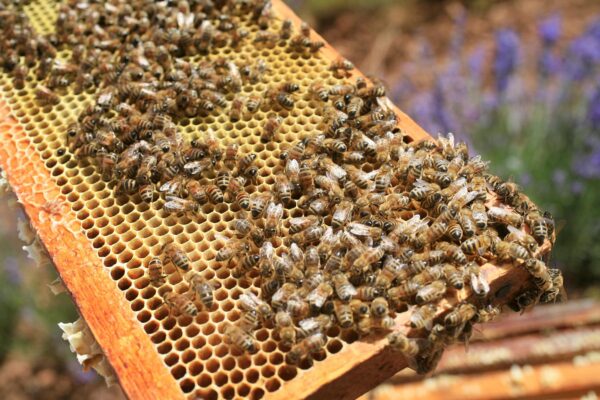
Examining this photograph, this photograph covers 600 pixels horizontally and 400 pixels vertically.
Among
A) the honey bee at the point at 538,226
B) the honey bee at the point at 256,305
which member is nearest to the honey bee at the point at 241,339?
the honey bee at the point at 256,305

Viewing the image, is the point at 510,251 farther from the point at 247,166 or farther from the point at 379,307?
the point at 247,166

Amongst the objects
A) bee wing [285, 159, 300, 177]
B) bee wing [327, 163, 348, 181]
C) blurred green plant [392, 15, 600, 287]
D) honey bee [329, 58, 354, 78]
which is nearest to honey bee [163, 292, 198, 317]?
bee wing [285, 159, 300, 177]

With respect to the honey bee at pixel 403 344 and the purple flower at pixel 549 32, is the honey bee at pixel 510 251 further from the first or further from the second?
the purple flower at pixel 549 32

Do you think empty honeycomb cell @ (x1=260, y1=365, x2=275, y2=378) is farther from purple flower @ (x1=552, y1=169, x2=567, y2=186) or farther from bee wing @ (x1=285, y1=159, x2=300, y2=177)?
purple flower @ (x1=552, y1=169, x2=567, y2=186)

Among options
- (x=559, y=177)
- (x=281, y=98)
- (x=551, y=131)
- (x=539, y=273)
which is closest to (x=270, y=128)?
(x=281, y=98)

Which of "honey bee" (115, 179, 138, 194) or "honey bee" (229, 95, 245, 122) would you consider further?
"honey bee" (229, 95, 245, 122)

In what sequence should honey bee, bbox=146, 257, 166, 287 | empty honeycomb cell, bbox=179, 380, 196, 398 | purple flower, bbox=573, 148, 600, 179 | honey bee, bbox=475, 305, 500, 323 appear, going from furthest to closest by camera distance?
purple flower, bbox=573, 148, 600, 179, honey bee, bbox=146, 257, 166, 287, honey bee, bbox=475, 305, 500, 323, empty honeycomb cell, bbox=179, 380, 196, 398
